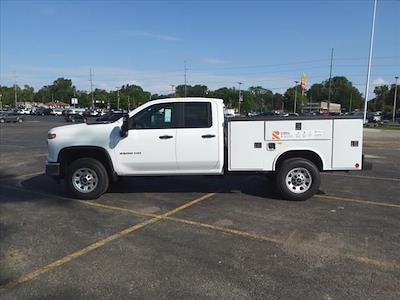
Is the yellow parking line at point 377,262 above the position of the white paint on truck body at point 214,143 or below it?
below

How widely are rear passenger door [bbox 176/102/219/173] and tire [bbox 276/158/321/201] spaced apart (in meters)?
1.27

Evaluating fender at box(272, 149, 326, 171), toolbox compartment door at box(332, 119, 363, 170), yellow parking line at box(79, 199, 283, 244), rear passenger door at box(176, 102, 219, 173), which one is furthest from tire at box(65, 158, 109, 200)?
toolbox compartment door at box(332, 119, 363, 170)

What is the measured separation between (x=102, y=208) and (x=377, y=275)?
462cm

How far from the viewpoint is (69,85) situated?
646ft

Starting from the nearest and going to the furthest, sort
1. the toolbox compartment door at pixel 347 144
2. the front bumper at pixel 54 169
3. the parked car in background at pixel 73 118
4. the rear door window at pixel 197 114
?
1. the toolbox compartment door at pixel 347 144
2. the rear door window at pixel 197 114
3. the front bumper at pixel 54 169
4. the parked car in background at pixel 73 118

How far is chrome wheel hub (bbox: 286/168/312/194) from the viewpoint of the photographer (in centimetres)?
756

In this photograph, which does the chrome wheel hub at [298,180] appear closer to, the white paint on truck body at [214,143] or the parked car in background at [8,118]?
the white paint on truck body at [214,143]

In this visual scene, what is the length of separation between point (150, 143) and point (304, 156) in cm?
290

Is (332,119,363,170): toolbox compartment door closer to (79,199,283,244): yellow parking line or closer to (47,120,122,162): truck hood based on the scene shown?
(79,199,283,244): yellow parking line

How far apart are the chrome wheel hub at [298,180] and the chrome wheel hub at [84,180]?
3.68 m

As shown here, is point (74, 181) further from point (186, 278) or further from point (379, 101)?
point (379, 101)

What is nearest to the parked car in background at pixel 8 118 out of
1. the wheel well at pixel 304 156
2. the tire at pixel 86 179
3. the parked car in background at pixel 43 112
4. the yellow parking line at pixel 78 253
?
the parked car in background at pixel 43 112

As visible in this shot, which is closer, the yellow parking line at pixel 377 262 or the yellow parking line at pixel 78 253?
the yellow parking line at pixel 78 253

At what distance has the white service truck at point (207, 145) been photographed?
7410mm
